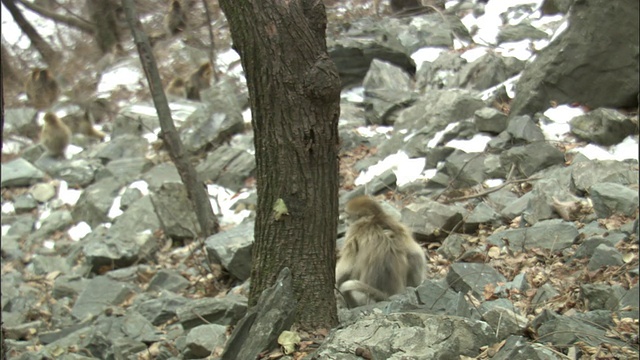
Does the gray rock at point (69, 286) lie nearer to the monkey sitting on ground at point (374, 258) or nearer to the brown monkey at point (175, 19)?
the monkey sitting on ground at point (374, 258)

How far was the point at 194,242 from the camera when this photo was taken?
37.1 ft

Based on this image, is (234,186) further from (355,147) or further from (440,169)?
(440,169)

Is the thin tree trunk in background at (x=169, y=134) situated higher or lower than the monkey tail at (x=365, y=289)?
higher

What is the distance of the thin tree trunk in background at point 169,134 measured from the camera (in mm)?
10289

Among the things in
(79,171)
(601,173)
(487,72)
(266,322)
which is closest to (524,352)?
(266,322)

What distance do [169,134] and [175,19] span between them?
11375mm

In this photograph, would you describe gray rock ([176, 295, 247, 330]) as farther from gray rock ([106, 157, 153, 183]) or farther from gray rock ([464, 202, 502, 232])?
gray rock ([106, 157, 153, 183])

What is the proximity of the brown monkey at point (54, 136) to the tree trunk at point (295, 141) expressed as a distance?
1204 centimetres

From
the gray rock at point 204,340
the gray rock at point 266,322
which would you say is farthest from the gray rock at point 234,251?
the gray rock at point 266,322

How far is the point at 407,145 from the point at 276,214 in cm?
587

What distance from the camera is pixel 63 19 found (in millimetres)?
22406

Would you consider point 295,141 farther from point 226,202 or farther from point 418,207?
point 226,202

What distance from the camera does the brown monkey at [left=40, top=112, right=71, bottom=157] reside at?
661 inches

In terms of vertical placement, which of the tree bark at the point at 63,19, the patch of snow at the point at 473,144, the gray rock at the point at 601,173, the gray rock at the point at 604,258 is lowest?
the gray rock at the point at 604,258
